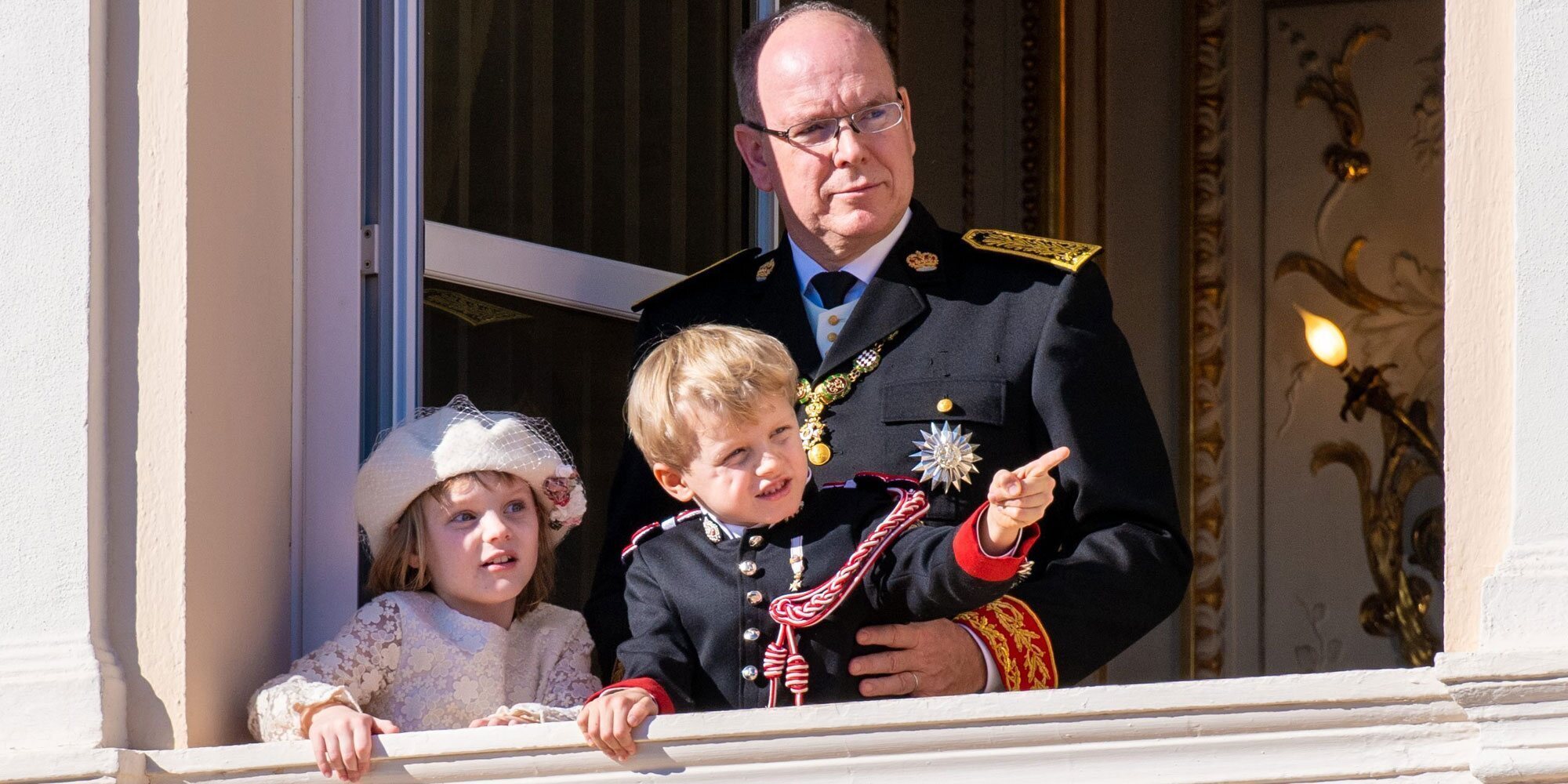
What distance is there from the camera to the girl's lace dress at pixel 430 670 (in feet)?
9.86

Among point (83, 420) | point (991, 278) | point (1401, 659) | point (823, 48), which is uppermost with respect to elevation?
point (823, 48)

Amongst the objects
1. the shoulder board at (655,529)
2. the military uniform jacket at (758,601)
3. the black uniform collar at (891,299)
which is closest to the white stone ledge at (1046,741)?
the military uniform jacket at (758,601)

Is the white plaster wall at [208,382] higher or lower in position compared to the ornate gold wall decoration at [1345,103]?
lower

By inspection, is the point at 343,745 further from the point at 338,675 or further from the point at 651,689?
the point at 651,689

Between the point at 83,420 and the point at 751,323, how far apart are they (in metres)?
0.95

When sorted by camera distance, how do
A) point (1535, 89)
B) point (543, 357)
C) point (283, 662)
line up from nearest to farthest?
point (1535, 89)
point (283, 662)
point (543, 357)

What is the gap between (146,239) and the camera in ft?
9.94

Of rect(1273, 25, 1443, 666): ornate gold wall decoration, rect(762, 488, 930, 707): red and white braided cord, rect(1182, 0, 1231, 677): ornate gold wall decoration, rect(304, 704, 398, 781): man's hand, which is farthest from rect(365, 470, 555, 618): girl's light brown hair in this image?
rect(1273, 25, 1443, 666): ornate gold wall decoration

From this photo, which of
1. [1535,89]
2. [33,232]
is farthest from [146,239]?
[1535,89]

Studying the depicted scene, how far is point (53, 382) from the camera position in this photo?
3.01 metres

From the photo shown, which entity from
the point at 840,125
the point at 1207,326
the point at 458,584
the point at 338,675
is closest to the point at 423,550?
the point at 458,584

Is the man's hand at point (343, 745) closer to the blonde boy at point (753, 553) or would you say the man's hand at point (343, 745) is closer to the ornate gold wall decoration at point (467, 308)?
the blonde boy at point (753, 553)

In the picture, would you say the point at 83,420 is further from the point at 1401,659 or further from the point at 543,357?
the point at 1401,659

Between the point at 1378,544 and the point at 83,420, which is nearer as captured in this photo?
the point at 83,420
